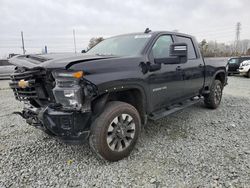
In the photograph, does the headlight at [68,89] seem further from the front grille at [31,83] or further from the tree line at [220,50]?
the tree line at [220,50]

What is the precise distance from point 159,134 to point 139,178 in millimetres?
1408

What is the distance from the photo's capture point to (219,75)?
18.2ft

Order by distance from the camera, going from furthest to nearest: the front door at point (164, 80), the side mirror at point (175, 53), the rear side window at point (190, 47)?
the rear side window at point (190, 47)
the front door at point (164, 80)
the side mirror at point (175, 53)

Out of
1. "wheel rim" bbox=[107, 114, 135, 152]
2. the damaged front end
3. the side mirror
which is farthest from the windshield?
the damaged front end

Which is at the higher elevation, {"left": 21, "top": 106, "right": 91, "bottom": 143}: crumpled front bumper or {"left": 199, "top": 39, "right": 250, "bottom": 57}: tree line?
{"left": 199, "top": 39, "right": 250, "bottom": 57}: tree line

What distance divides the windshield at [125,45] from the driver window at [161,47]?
200 mm

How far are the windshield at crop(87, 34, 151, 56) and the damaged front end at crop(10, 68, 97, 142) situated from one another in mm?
1186

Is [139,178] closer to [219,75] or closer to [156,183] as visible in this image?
[156,183]

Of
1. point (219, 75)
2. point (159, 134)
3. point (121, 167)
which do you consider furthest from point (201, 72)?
point (121, 167)

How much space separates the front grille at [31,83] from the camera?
2547mm

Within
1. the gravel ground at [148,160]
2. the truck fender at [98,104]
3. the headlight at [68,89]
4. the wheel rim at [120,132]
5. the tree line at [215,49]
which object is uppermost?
the tree line at [215,49]

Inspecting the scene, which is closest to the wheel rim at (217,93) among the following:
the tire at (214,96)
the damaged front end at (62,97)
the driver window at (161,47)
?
the tire at (214,96)

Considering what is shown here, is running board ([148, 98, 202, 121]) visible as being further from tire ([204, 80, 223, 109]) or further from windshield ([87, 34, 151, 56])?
windshield ([87, 34, 151, 56])

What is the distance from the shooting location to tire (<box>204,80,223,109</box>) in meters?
5.14
